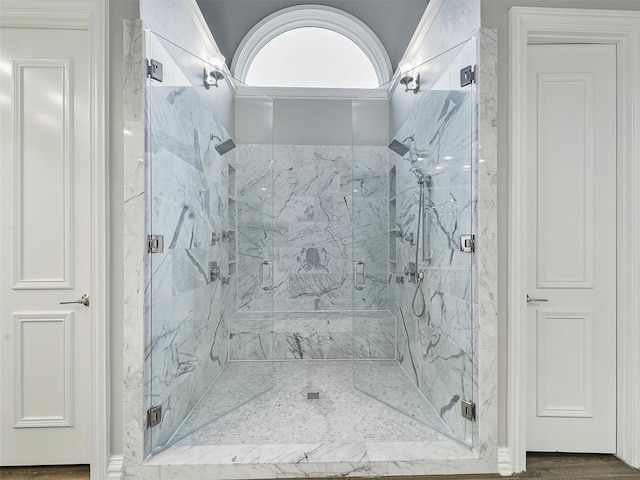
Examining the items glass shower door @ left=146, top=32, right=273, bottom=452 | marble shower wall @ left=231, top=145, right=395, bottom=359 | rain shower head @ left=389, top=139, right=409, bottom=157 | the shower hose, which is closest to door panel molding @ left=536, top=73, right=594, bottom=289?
the shower hose

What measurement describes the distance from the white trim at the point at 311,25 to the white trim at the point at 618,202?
188 centimetres

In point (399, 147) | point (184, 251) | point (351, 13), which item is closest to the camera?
point (184, 251)

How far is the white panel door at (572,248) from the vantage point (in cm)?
195

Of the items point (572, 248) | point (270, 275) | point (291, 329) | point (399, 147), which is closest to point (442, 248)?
point (572, 248)

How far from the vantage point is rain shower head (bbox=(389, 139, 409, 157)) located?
2559mm

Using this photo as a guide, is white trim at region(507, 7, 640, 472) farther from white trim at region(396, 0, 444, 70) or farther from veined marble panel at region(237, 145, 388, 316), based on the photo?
veined marble panel at region(237, 145, 388, 316)

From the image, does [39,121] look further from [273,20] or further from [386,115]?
[273,20]

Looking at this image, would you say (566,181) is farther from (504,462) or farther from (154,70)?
(154,70)

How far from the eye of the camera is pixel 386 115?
106 inches

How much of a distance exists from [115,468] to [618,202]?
2892mm

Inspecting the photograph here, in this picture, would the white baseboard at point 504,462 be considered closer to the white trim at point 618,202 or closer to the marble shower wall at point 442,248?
the white trim at point 618,202

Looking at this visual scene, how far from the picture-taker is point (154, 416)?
1811 mm

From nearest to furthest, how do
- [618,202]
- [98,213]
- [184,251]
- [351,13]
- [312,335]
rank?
[98,213] < [618,202] < [184,251] < [312,335] < [351,13]

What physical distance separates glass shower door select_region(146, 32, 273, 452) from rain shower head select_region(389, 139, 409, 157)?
42.9 inches
